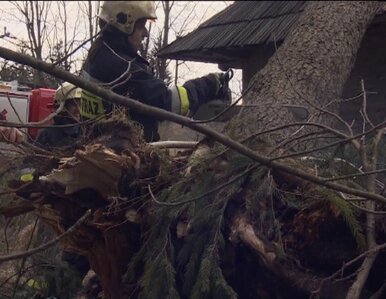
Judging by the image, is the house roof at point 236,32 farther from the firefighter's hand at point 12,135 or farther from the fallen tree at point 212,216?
the fallen tree at point 212,216

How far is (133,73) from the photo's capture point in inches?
144

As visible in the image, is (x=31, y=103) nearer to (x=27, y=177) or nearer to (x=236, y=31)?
(x=236, y=31)

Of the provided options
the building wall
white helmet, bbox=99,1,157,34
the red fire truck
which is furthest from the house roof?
white helmet, bbox=99,1,157,34

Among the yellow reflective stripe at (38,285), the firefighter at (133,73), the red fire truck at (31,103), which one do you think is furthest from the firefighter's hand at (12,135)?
the red fire truck at (31,103)

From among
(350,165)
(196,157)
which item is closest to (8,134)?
(196,157)

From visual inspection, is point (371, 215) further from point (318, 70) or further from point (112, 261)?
point (318, 70)

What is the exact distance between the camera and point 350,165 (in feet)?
9.25

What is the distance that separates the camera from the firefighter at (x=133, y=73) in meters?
3.71

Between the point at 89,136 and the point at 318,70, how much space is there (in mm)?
1520

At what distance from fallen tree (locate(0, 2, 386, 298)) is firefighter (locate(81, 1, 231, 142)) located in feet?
2.08

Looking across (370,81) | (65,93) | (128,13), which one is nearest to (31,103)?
(128,13)

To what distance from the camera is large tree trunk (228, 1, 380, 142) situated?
3.83m

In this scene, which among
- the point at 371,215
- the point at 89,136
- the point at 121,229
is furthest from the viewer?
the point at 89,136

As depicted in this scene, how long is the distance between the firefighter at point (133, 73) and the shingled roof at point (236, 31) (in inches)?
115
